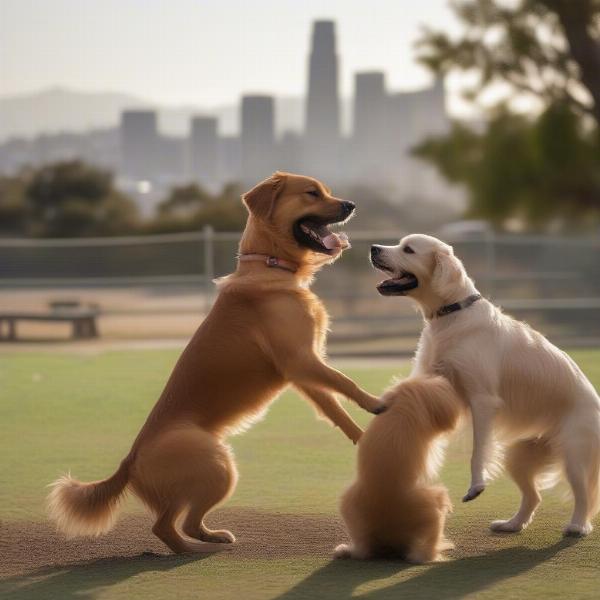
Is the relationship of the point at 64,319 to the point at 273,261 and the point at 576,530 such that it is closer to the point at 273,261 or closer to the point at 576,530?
the point at 273,261

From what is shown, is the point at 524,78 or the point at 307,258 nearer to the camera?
the point at 307,258

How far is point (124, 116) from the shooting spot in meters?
95.5

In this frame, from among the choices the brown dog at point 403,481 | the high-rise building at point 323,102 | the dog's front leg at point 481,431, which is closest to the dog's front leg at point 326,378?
the brown dog at point 403,481

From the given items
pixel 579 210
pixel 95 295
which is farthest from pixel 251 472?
pixel 579 210

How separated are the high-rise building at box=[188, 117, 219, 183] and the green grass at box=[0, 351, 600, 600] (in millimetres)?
76816

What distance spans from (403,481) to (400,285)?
42.4 inches

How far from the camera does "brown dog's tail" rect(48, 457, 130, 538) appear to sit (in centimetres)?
575

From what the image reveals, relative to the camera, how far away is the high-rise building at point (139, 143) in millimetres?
89000

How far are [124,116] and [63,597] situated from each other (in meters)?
92.5

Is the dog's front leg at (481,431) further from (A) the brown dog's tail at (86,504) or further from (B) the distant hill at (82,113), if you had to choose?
(B) the distant hill at (82,113)

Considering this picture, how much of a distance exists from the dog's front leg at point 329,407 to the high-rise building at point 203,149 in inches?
3215

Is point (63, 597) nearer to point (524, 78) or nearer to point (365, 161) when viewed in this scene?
point (524, 78)

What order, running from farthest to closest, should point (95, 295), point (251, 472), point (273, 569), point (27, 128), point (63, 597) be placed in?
point (27, 128)
point (95, 295)
point (251, 472)
point (273, 569)
point (63, 597)

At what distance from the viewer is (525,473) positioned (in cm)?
625
